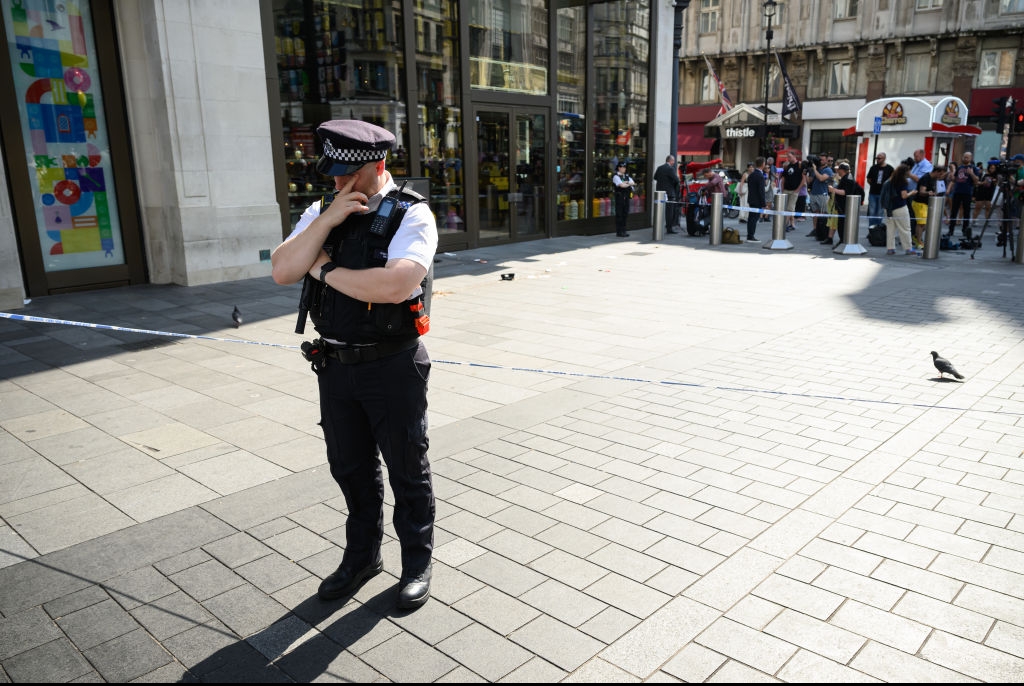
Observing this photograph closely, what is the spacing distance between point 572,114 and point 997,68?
29.0 metres

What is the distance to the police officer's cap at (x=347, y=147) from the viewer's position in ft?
9.86

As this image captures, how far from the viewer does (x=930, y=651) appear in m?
2.93

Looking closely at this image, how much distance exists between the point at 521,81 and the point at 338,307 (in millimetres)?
14625

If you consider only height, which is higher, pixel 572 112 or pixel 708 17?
pixel 708 17

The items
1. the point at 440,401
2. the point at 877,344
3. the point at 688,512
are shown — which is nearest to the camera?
the point at 688,512

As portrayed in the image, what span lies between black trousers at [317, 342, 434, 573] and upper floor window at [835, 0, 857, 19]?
43365 millimetres

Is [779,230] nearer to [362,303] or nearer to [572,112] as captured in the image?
[572,112]

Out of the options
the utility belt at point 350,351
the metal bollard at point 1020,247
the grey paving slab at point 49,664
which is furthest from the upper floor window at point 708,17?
the grey paving slab at point 49,664

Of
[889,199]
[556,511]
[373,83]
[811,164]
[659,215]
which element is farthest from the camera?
[811,164]

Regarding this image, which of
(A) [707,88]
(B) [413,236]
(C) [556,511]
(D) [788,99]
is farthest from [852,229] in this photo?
(A) [707,88]

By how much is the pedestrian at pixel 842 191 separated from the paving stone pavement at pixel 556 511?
26.3ft

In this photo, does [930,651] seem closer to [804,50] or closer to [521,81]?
[521,81]

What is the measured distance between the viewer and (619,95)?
1914cm

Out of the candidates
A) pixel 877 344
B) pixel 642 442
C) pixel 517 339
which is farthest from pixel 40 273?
pixel 877 344
